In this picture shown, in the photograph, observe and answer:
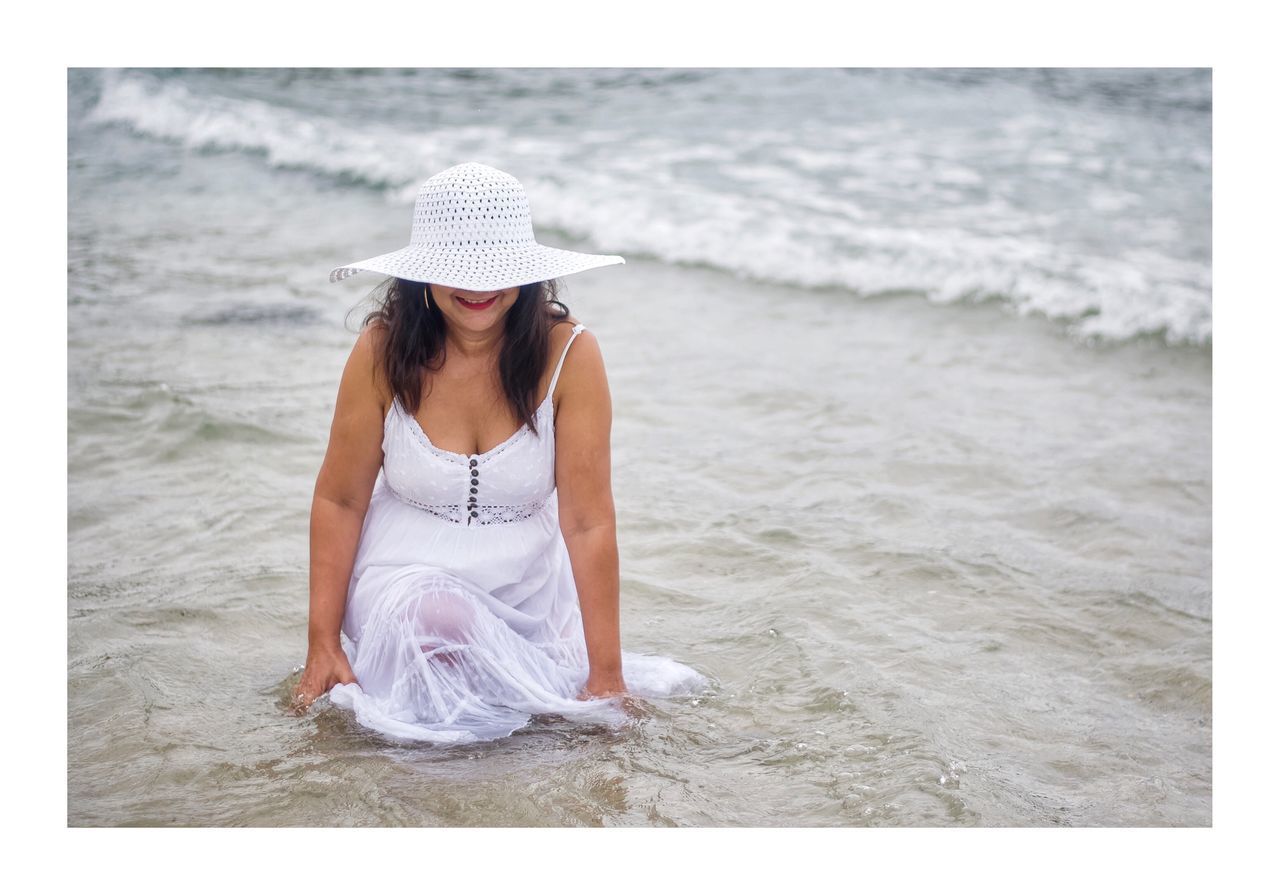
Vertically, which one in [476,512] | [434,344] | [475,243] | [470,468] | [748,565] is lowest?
[748,565]

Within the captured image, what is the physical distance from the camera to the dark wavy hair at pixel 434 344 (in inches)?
128

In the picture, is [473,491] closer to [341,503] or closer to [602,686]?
[341,503]

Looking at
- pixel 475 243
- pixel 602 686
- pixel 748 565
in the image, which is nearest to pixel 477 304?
pixel 475 243

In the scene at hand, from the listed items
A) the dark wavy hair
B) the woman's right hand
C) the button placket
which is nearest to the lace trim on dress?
the button placket

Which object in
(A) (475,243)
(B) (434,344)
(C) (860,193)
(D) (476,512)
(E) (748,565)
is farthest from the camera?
(C) (860,193)

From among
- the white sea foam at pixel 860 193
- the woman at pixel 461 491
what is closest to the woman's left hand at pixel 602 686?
the woman at pixel 461 491

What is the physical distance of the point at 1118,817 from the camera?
3.19 metres

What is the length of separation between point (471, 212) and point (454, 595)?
92 centimetres

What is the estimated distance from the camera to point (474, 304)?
319 centimetres

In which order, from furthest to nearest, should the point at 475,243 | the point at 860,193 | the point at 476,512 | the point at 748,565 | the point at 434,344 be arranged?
the point at 860,193 → the point at 748,565 → the point at 476,512 → the point at 434,344 → the point at 475,243

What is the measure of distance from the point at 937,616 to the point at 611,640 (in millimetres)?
1305

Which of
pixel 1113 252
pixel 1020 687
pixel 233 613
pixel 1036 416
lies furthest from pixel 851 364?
pixel 233 613

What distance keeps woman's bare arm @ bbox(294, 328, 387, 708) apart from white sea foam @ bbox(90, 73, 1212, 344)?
5.08 m

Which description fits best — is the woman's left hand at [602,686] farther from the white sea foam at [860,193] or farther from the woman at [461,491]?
the white sea foam at [860,193]
